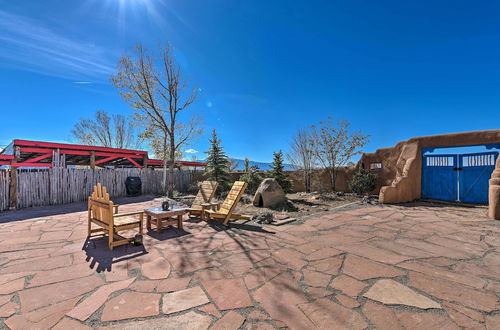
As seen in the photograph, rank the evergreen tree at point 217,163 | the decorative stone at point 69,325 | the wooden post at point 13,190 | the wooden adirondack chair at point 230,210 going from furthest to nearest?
the evergreen tree at point 217,163 < the wooden post at point 13,190 < the wooden adirondack chair at point 230,210 < the decorative stone at point 69,325

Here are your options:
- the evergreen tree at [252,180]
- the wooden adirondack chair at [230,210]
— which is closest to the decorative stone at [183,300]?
the wooden adirondack chair at [230,210]

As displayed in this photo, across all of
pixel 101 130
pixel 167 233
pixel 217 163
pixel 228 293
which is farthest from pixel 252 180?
pixel 101 130

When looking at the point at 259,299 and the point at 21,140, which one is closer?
the point at 259,299

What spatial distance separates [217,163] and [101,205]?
321 inches

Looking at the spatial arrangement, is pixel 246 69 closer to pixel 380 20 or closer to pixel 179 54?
pixel 179 54

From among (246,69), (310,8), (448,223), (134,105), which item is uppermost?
(310,8)

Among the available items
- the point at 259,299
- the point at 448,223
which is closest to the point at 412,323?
the point at 259,299

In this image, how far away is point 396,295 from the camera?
2.21 metres

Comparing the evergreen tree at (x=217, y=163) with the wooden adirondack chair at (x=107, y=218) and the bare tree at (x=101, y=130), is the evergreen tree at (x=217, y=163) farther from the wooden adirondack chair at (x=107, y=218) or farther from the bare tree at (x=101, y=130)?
the bare tree at (x=101, y=130)

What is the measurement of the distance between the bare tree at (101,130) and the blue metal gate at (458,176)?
979 inches

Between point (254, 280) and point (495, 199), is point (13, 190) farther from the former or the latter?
point (495, 199)

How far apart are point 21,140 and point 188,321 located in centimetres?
1103

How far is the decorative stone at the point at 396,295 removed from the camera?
2070mm

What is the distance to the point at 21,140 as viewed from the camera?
8312 mm
